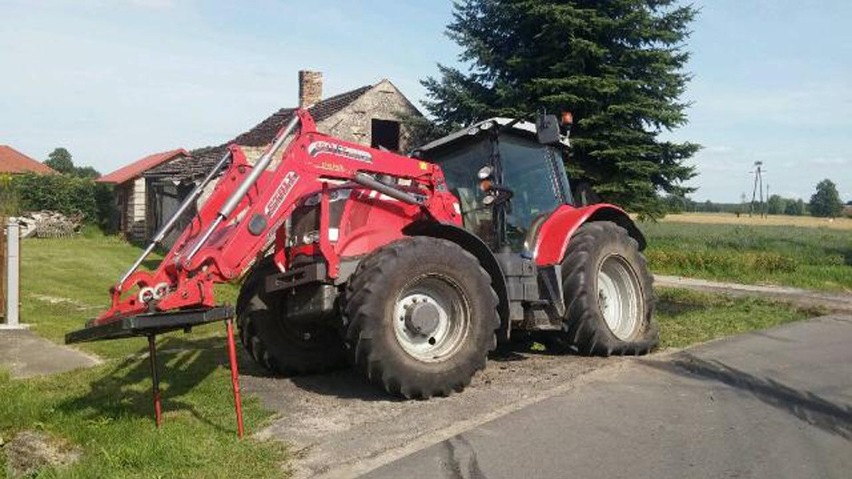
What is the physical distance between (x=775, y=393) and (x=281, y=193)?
4.41m

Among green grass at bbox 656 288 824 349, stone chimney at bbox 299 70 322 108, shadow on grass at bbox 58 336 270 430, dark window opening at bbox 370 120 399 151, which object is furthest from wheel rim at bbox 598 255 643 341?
stone chimney at bbox 299 70 322 108

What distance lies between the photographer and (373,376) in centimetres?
600

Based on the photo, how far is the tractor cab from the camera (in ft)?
26.0

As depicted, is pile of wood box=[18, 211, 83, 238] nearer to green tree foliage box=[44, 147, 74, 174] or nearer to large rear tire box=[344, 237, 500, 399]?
large rear tire box=[344, 237, 500, 399]

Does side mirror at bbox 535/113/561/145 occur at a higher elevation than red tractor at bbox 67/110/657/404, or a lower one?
higher

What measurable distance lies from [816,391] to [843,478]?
2.29 m

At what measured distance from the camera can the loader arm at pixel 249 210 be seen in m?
5.70

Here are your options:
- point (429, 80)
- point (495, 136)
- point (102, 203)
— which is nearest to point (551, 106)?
point (429, 80)

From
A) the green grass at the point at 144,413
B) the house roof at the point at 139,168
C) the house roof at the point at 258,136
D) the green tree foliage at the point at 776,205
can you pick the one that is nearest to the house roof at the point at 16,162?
the house roof at the point at 139,168

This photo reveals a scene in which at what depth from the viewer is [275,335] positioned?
24.1ft

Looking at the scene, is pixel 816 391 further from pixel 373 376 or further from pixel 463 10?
pixel 463 10

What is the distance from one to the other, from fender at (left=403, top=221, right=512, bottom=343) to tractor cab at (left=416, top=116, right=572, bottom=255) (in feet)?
2.66

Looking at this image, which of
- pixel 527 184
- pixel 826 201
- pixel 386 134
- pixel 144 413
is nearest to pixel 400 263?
pixel 144 413

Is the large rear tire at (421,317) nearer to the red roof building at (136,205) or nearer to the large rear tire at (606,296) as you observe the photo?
the large rear tire at (606,296)
